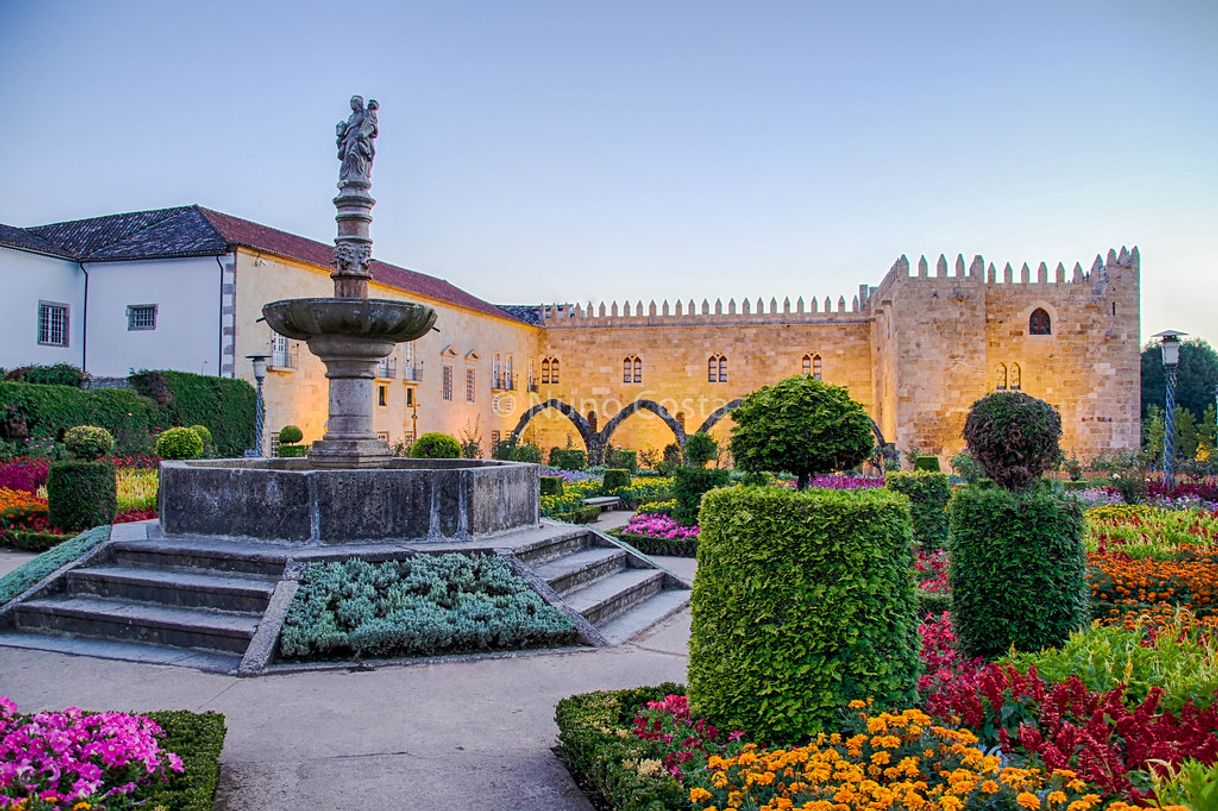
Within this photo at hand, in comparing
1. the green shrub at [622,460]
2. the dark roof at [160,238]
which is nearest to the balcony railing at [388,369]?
the dark roof at [160,238]

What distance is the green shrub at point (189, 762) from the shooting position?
9.47 feet

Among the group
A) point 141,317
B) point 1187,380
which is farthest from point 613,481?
point 1187,380

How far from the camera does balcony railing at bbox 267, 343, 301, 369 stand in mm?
21609

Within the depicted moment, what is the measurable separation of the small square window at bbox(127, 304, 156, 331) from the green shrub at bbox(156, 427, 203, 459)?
32.4 feet

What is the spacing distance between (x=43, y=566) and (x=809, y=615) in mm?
6031

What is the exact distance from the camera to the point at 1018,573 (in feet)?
15.3

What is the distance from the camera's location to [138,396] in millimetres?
18156

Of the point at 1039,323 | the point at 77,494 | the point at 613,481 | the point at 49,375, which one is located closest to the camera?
the point at 77,494

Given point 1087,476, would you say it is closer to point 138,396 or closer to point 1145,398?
point 1145,398

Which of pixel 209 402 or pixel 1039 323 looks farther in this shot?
pixel 1039 323

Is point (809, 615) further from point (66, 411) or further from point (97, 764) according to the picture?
point (66, 411)

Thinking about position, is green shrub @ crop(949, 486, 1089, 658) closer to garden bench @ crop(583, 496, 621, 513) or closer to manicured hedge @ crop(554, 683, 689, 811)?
manicured hedge @ crop(554, 683, 689, 811)

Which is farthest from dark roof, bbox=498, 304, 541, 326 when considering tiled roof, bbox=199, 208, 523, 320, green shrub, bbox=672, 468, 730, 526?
green shrub, bbox=672, 468, 730, 526

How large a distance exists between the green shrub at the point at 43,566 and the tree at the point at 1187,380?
42420 millimetres
